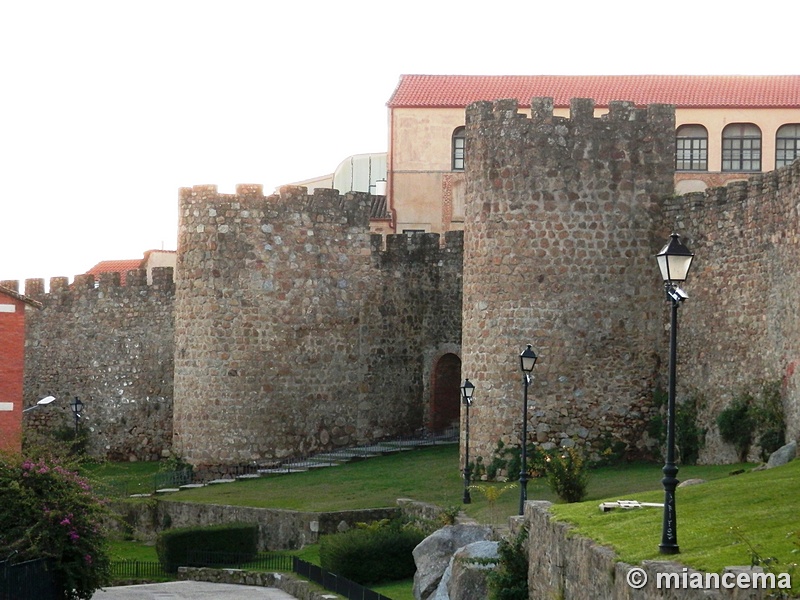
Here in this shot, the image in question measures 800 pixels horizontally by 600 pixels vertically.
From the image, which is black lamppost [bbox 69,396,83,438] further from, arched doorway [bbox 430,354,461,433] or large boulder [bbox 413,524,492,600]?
large boulder [bbox 413,524,492,600]

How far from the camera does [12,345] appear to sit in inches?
1222

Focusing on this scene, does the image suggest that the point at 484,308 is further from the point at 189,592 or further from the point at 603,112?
the point at 603,112

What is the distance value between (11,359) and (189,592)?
6.80m

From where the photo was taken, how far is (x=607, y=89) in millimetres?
55062

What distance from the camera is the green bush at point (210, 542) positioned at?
28.8 m

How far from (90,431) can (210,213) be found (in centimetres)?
1029

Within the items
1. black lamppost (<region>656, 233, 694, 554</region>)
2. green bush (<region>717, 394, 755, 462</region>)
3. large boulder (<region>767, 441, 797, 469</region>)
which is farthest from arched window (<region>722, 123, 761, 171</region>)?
black lamppost (<region>656, 233, 694, 554</region>)

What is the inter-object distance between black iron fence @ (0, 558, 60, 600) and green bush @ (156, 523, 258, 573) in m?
5.23

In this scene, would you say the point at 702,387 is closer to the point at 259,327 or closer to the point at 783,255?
the point at 783,255

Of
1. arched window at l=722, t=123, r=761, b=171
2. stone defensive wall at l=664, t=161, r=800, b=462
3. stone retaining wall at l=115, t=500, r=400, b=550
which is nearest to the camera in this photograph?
stone defensive wall at l=664, t=161, r=800, b=462

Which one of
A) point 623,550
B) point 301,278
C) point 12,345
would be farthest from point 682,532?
point 301,278

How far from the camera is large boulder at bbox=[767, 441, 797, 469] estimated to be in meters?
23.7

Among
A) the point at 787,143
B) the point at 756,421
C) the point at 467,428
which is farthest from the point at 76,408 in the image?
the point at 787,143

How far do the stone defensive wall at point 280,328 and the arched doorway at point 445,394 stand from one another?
3.12ft
